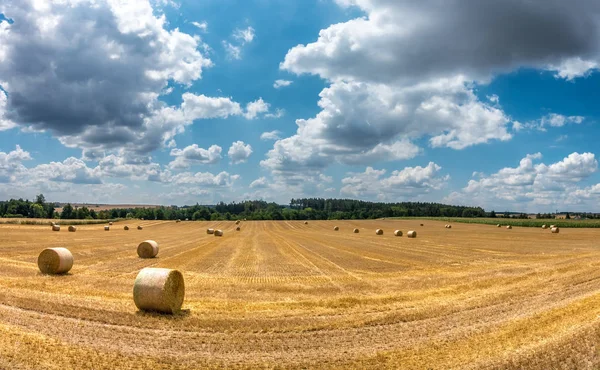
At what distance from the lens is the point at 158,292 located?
12.3m

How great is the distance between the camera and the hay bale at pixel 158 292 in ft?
40.6

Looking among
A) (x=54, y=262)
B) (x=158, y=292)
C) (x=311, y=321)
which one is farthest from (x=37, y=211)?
(x=311, y=321)

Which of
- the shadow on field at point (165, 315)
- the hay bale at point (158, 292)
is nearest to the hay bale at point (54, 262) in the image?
the hay bale at point (158, 292)

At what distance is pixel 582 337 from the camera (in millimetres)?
9789

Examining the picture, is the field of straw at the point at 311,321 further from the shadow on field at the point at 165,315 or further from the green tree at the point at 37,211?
the green tree at the point at 37,211

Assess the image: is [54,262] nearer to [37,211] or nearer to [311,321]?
[311,321]

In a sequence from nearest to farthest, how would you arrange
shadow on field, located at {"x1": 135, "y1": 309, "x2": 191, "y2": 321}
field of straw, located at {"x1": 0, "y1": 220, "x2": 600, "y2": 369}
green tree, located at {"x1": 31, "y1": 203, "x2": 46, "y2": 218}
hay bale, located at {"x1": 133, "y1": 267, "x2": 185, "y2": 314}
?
1. field of straw, located at {"x1": 0, "y1": 220, "x2": 600, "y2": 369}
2. shadow on field, located at {"x1": 135, "y1": 309, "x2": 191, "y2": 321}
3. hay bale, located at {"x1": 133, "y1": 267, "x2": 185, "y2": 314}
4. green tree, located at {"x1": 31, "y1": 203, "x2": 46, "y2": 218}

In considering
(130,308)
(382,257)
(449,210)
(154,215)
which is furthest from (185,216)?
(130,308)

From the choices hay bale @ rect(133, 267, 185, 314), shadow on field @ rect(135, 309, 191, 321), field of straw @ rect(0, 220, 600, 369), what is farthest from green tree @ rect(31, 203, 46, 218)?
shadow on field @ rect(135, 309, 191, 321)

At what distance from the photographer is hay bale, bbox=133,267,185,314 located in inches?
487

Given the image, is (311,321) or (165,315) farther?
(165,315)

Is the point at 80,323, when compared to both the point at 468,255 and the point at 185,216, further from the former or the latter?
the point at 185,216

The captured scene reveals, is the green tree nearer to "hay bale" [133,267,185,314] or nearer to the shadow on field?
"hay bale" [133,267,185,314]

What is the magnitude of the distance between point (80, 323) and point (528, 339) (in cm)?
1124
